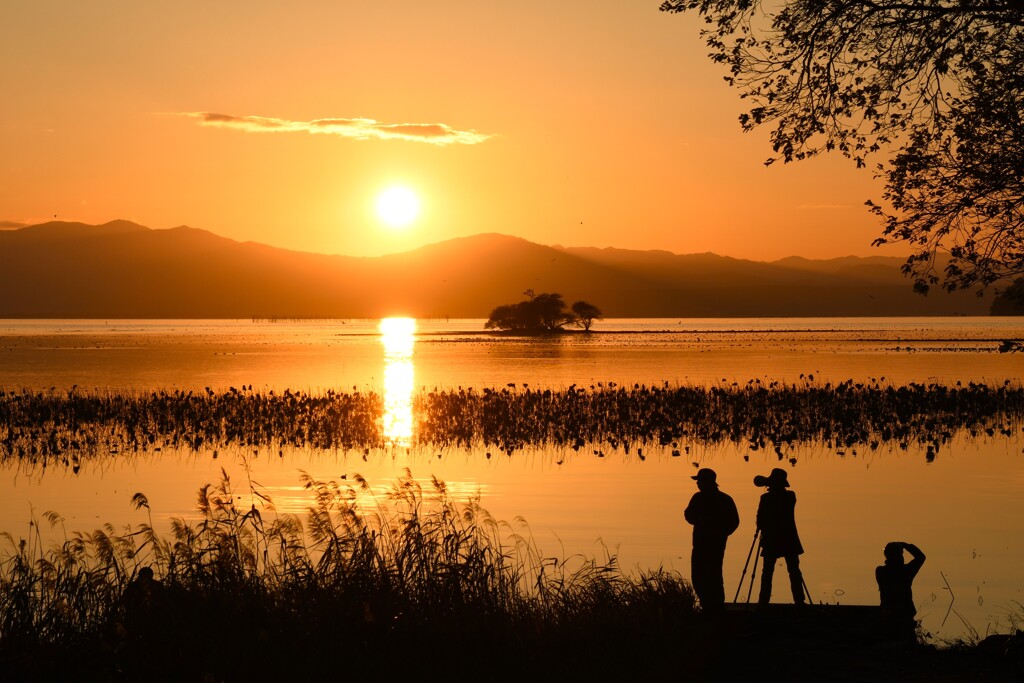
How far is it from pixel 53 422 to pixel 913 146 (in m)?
33.4

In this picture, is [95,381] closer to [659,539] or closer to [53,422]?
[53,422]

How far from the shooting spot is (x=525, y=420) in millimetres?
41938

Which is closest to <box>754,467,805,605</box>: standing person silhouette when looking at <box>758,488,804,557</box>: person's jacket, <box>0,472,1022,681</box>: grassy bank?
<box>758,488,804,557</box>: person's jacket

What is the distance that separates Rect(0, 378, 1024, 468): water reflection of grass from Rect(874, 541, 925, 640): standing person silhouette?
2028 cm

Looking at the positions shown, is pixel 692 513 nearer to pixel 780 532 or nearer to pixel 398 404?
pixel 780 532

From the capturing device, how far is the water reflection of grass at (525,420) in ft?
121

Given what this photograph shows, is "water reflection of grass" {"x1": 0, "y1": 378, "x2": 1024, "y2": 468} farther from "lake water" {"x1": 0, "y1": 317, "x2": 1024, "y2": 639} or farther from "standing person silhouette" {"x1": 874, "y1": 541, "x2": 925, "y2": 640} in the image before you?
"standing person silhouette" {"x1": 874, "y1": 541, "x2": 925, "y2": 640}

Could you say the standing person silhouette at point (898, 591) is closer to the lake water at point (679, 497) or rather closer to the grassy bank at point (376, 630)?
the grassy bank at point (376, 630)

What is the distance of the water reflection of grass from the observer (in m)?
36.9

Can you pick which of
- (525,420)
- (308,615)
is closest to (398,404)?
(525,420)

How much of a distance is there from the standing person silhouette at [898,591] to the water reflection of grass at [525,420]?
20.3 meters

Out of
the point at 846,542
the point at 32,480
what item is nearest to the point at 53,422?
the point at 32,480

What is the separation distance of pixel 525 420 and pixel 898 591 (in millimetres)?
28683

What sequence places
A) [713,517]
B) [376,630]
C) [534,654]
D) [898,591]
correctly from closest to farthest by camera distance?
[534,654] → [376,630] → [898,591] → [713,517]
